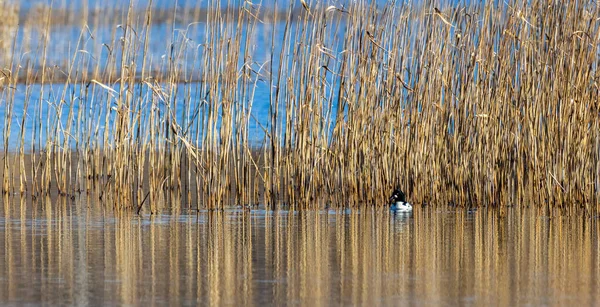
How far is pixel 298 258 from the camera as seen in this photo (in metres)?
7.27

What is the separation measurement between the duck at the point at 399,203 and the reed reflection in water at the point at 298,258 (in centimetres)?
17

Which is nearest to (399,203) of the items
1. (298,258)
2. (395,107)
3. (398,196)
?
(398,196)

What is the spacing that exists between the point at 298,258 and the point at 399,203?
2.70 meters

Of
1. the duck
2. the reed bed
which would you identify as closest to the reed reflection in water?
the duck

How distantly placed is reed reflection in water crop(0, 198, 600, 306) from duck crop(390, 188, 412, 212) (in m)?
0.17

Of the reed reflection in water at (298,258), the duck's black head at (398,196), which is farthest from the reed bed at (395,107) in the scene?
the duck's black head at (398,196)

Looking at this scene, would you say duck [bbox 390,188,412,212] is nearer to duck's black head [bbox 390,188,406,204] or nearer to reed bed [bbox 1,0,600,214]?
duck's black head [bbox 390,188,406,204]

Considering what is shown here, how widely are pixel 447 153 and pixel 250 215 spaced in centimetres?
194

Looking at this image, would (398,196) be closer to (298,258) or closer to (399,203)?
(399,203)

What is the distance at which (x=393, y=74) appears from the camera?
423 inches

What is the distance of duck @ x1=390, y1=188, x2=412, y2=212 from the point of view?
980cm

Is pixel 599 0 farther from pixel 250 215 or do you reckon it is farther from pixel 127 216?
pixel 127 216

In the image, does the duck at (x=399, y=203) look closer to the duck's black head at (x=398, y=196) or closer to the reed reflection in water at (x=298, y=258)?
the duck's black head at (x=398, y=196)

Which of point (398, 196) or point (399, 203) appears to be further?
point (398, 196)
